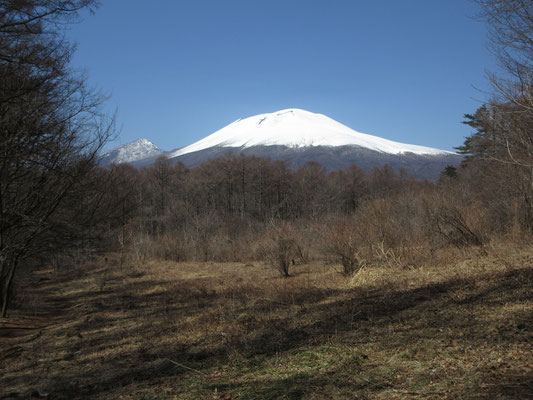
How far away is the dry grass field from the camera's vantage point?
11.3 feet

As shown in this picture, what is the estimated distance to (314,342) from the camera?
492 centimetres

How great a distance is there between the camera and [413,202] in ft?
45.8

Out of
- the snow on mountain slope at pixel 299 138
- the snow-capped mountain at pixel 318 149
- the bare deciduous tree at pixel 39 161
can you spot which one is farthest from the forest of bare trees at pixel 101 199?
the snow on mountain slope at pixel 299 138

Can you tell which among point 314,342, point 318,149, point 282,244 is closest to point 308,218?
point 282,244

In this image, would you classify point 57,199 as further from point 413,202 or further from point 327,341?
Answer: point 413,202

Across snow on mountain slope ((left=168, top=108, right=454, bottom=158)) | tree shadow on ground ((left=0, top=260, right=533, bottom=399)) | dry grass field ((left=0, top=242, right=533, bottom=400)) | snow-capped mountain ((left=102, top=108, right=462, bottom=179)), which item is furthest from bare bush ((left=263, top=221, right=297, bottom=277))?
snow on mountain slope ((left=168, top=108, right=454, bottom=158))

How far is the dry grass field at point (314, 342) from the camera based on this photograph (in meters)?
3.44

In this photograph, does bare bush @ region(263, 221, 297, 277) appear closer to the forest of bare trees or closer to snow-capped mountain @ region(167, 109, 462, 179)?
the forest of bare trees

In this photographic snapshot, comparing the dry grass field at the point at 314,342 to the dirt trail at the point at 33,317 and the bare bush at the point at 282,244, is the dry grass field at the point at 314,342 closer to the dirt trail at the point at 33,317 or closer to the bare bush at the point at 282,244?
the dirt trail at the point at 33,317

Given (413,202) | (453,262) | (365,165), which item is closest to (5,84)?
(453,262)

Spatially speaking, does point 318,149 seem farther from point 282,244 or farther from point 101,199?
point 101,199

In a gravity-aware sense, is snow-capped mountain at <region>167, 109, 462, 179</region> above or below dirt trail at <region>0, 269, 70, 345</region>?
above

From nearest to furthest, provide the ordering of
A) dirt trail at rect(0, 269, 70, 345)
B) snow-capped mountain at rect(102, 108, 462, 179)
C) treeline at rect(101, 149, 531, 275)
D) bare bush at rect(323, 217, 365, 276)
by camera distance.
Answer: dirt trail at rect(0, 269, 70, 345), bare bush at rect(323, 217, 365, 276), treeline at rect(101, 149, 531, 275), snow-capped mountain at rect(102, 108, 462, 179)

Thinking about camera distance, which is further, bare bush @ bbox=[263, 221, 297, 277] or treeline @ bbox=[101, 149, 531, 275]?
bare bush @ bbox=[263, 221, 297, 277]
